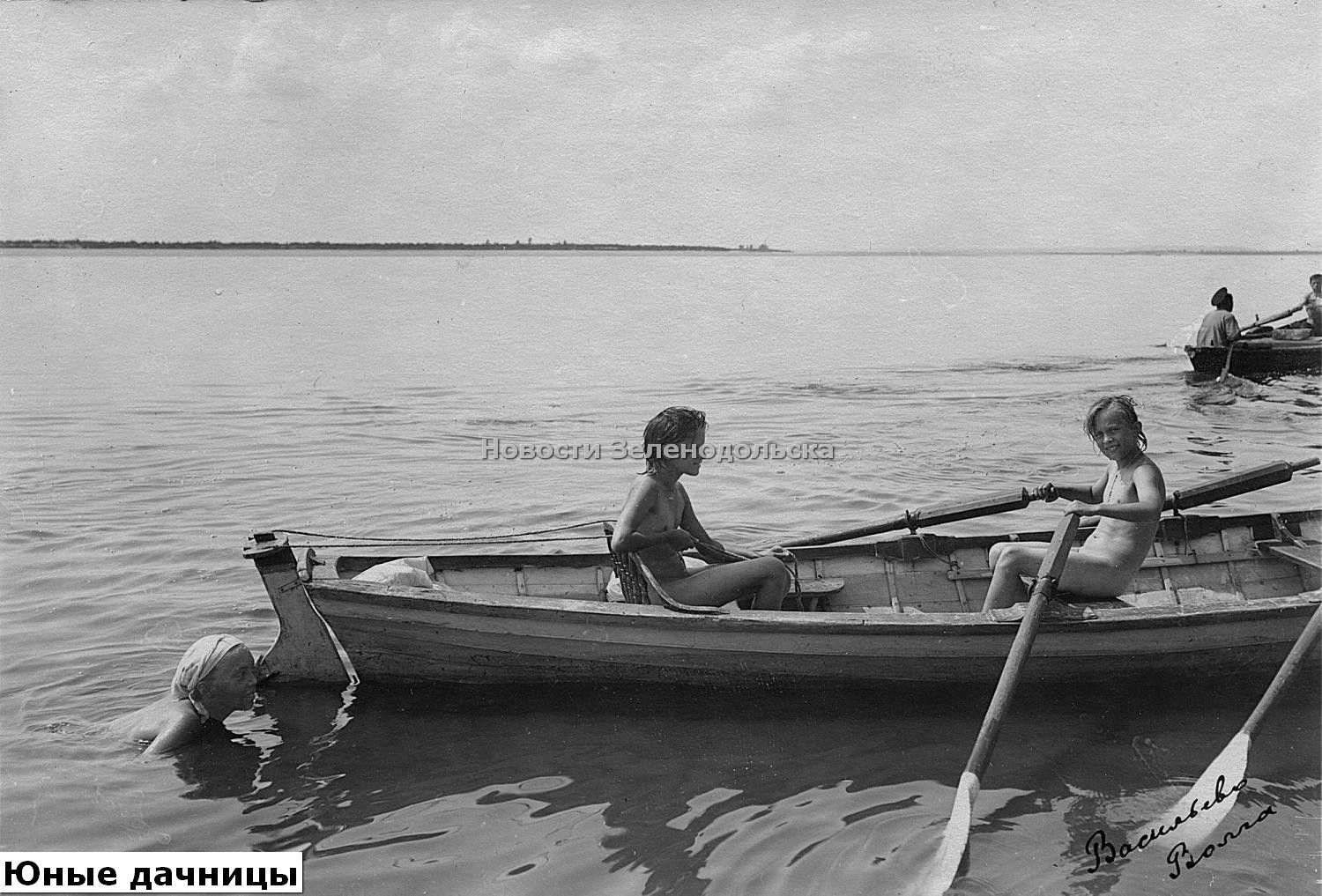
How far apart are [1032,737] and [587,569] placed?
2.75 meters

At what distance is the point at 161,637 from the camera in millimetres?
6859

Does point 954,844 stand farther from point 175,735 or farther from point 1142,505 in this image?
point 175,735

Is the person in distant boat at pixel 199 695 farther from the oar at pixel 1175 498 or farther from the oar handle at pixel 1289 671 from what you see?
the oar handle at pixel 1289 671

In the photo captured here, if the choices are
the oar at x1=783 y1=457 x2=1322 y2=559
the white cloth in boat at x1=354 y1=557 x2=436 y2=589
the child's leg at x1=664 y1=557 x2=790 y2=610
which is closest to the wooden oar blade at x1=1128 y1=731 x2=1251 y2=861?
the oar at x1=783 y1=457 x2=1322 y2=559

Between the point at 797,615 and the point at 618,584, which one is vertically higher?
the point at 618,584

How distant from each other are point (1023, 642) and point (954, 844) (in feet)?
3.74

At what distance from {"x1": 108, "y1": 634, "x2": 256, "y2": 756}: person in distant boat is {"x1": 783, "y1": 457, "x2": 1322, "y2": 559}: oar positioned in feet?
12.0

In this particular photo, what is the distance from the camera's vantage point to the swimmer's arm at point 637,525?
5.42m

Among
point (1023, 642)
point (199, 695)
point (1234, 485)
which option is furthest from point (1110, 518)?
point (199, 695)

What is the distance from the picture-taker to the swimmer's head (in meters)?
5.33

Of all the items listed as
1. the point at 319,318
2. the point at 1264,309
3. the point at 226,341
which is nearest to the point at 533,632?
the point at 226,341

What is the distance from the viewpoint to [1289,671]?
15.4 ft

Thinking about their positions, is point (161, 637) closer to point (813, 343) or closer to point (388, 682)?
point (388, 682)
